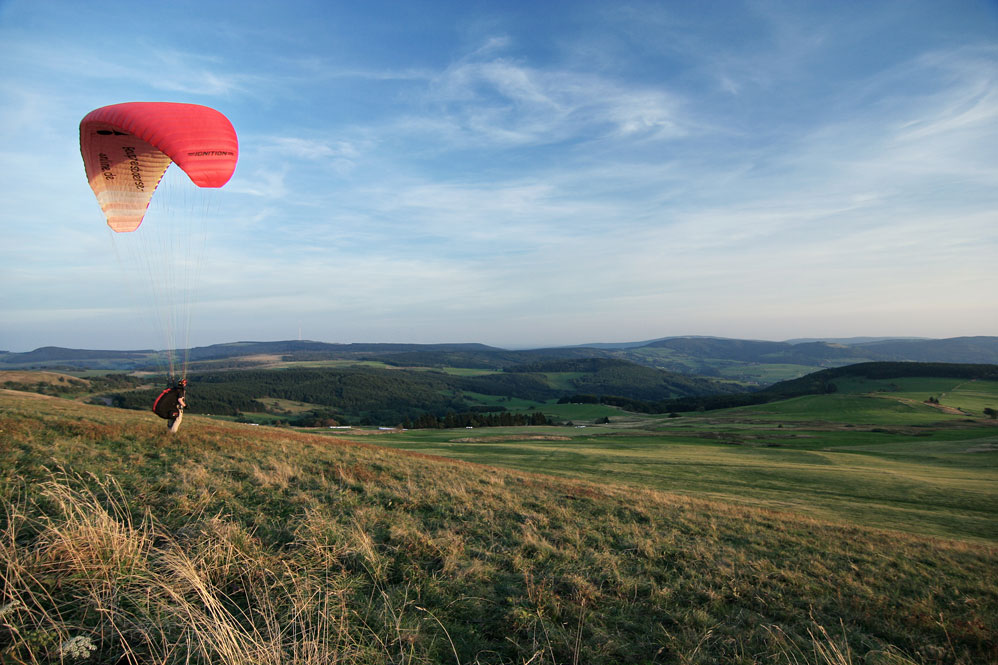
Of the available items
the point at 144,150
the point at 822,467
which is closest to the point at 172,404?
the point at 144,150

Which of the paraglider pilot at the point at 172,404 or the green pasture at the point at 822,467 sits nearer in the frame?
the paraglider pilot at the point at 172,404

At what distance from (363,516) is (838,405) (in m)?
86.9

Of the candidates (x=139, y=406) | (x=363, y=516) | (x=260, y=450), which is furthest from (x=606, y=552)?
(x=139, y=406)

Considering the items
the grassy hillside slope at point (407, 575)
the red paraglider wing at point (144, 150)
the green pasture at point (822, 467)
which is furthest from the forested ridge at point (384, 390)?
the grassy hillside slope at point (407, 575)

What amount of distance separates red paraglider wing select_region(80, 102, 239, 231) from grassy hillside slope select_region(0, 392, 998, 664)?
20.3 ft

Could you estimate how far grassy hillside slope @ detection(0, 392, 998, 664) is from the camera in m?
3.72

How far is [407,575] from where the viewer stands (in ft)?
18.2

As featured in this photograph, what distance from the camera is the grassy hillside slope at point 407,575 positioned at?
3.72 m

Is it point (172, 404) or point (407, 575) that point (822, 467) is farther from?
point (172, 404)

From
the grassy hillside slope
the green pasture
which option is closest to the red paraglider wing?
the grassy hillside slope

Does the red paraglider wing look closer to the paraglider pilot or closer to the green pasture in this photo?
the paraglider pilot

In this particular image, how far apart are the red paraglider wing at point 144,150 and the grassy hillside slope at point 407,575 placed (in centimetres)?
A: 618

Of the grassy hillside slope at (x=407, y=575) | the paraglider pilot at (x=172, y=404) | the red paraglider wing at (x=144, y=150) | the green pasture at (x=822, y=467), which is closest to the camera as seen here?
the grassy hillside slope at (x=407, y=575)

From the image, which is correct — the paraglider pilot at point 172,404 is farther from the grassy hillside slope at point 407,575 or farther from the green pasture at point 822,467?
the green pasture at point 822,467
